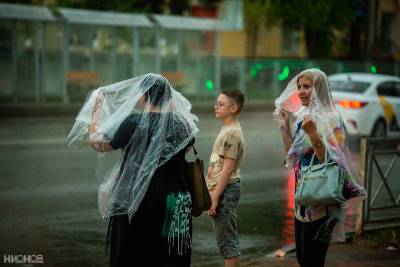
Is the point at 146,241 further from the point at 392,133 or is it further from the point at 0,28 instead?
the point at 0,28

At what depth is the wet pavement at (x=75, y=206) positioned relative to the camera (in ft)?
27.8

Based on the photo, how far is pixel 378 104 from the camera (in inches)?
765

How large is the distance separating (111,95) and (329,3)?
34101mm

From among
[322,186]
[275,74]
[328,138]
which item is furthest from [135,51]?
[322,186]

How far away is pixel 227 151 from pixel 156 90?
52.2 inches

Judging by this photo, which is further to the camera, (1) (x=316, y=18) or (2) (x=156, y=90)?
(1) (x=316, y=18)

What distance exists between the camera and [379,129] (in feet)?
64.2

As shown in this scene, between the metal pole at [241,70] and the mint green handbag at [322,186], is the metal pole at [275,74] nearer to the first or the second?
the metal pole at [241,70]

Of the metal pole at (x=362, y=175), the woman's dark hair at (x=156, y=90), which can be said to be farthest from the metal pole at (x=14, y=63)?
the woman's dark hair at (x=156, y=90)

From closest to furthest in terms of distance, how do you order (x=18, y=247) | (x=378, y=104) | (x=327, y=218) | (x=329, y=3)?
(x=327, y=218) → (x=18, y=247) → (x=378, y=104) → (x=329, y=3)

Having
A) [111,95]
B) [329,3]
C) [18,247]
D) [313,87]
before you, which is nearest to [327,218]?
[313,87]

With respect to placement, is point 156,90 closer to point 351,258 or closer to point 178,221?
point 178,221

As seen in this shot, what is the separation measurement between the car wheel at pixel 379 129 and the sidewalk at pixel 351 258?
10.9m

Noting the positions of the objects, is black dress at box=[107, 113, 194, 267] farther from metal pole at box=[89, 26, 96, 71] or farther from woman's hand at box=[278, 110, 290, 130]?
metal pole at box=[89, 26, 96, 71]
